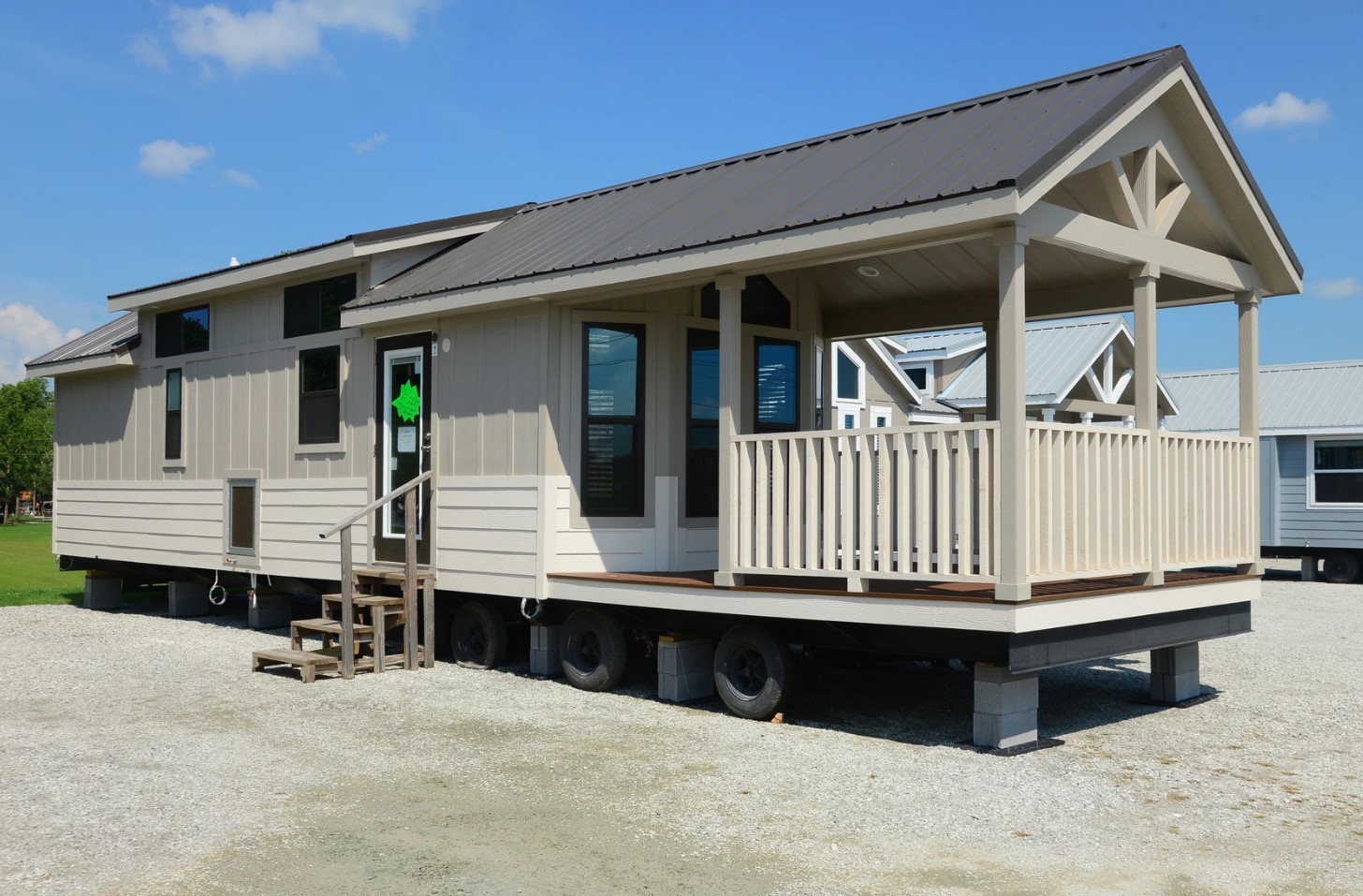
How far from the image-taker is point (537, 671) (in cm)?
1056

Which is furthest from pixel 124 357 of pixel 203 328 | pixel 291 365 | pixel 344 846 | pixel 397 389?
pixel 344 846

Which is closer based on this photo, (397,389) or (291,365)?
(397,389)

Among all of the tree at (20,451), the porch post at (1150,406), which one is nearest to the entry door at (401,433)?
the porch post at (1150,406)

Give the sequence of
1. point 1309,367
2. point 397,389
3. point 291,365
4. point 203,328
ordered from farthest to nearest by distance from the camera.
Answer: point 1309,367, point 203,328, point 291,365, point 397,389

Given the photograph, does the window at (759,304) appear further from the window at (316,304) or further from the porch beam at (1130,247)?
the window at (316,304)

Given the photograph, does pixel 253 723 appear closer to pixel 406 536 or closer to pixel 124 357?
pixel 406 536

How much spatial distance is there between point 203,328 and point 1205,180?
10.7 meters

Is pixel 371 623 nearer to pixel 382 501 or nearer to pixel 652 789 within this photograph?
pixel 382 501

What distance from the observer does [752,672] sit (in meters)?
8.91

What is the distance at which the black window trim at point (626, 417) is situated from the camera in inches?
408

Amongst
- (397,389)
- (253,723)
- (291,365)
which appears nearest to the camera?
(253,723)

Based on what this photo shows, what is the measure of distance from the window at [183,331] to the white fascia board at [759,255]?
4.46m

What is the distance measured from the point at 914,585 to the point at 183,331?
32.0ft

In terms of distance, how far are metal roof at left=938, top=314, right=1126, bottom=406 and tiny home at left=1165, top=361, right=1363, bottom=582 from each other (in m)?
2.98
